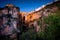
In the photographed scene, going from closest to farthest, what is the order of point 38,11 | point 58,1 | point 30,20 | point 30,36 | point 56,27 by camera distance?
point 56,27 → point 30,36 → point 58,1 → point 38,11 → point 30,20

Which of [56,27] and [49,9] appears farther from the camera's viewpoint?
[49,9]

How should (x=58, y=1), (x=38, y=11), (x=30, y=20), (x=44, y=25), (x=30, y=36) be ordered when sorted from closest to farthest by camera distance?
(x=44, y=25) → (x=30, y=36) → (x=58, y=1) → (x=38, y=11) → (x=30, y=20)

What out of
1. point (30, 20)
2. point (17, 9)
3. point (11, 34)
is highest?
point (17, 9)

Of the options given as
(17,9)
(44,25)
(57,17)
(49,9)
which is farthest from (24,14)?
(57,17)

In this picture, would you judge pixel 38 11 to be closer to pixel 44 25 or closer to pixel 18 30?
pixel 18 30

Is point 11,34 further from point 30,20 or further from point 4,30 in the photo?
point 30,20

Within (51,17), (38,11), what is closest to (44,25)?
(51,17)

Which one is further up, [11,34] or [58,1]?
[58,1]

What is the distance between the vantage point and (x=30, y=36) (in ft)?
29.9

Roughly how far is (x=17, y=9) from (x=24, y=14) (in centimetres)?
73

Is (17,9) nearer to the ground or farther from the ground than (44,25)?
farther from the ground

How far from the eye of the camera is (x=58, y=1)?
33.4 feet

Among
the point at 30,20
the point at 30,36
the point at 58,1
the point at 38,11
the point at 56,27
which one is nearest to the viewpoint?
the point at 56,27

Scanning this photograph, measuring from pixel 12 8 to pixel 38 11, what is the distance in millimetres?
Result: 1955
